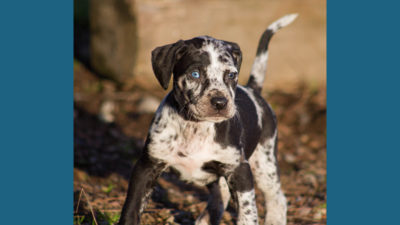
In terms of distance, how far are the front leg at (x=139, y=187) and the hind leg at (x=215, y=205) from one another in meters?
1.09

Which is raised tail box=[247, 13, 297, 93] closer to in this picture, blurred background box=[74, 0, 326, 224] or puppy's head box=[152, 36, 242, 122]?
puppy's head box=[152, 36, 242, 122]

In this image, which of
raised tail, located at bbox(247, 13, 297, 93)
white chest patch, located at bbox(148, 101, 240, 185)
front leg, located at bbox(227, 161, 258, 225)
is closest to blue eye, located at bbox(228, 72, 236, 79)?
white chest patch, located at bbox(148, 101, 240, 185)

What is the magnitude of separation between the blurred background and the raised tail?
Result: 8.06 ft

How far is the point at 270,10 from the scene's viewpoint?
38.1 feet

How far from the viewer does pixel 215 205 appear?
557cm

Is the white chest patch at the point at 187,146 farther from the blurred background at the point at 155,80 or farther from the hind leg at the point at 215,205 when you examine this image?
the blurred background at the point at 155,80

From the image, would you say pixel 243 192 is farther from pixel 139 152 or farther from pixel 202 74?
pixel 139 152

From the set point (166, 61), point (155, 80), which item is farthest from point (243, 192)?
point (155, 80)

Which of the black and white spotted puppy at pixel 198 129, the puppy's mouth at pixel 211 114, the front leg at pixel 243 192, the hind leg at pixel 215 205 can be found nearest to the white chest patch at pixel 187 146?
the black and white spotted puppy at pixel 198 129

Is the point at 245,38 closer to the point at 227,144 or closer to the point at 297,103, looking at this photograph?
the point at 297,103

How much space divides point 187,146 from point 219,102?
66cm

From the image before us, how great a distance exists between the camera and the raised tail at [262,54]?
19.3 ft

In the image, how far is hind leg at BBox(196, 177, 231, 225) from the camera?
5.46 meters

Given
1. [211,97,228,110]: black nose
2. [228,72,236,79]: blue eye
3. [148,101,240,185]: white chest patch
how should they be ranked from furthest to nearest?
[148,101,240,185]: white chest patch, [228,72,236,79]: blue eye, [211,97,228,110]: black nose
